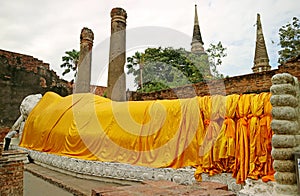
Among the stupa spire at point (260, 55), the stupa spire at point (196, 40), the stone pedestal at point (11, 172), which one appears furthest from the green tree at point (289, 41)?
the stone pedestal at point (11, 172)

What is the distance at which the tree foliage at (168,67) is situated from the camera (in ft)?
43.3

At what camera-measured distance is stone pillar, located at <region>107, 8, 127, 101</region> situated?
8.46 meters

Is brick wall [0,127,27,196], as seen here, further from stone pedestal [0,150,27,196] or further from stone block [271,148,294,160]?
stone block [271,148,294,160]

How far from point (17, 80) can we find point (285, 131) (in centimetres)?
1020

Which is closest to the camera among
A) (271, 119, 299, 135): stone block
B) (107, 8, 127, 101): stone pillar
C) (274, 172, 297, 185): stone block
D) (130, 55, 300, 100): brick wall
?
(274, 172, 297, 185): stone block

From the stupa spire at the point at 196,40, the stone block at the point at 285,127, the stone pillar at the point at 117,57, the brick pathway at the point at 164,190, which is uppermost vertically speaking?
the stupa spire at the point at 196,40

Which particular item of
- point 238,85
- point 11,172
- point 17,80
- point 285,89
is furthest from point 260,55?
point 11,172

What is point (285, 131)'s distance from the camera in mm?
2955

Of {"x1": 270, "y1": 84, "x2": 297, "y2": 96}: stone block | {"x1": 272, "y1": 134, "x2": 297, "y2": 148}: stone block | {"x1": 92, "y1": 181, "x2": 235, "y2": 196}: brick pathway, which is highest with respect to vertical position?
{"x1": 270, "y1": 84, "x2": 297, "y2": 96}: stone block

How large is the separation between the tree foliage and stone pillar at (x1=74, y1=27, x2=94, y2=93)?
3535 millimetres

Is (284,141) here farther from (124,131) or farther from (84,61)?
(84,61)

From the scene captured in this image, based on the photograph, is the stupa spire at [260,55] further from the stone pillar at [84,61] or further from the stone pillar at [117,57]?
the stone pillar at [84,61]

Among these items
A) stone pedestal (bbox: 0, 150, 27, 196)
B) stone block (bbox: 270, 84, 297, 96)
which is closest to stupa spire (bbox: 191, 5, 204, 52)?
stone block (bbox: 270, 84, 297, 96)

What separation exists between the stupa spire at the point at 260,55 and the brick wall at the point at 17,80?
962 cm
